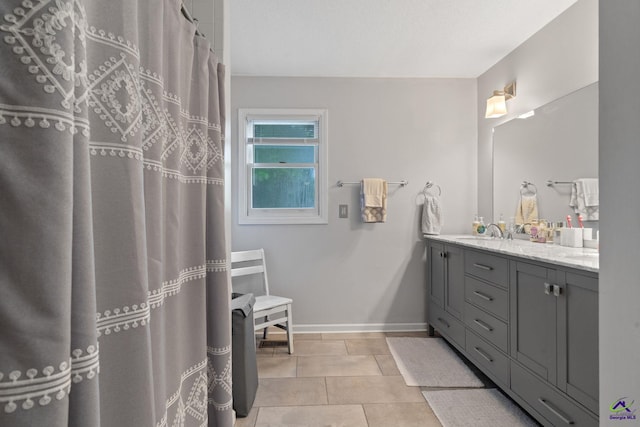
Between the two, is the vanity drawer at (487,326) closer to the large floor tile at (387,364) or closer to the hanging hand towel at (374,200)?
the large floor tile at (387,364)

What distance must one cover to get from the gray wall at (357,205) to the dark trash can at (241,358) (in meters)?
1.24

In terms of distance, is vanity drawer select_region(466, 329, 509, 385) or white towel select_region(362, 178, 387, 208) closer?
vanity drawer select_region(466, 329, 509, 385)

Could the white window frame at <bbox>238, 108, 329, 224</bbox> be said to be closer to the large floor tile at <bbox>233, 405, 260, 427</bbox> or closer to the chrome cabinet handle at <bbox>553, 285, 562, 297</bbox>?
the large floor tile at <bbox>233, 405, 260, 427</bbox>

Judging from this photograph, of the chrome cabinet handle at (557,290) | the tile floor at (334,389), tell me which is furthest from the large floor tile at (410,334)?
the chrome cabinet handle at (557,290)

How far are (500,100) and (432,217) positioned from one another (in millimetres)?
1098

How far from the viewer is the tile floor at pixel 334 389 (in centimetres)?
179

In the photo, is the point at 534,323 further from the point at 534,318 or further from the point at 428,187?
the point at 428,187

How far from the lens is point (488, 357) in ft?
6.70

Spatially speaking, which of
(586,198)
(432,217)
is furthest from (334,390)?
(586,198)

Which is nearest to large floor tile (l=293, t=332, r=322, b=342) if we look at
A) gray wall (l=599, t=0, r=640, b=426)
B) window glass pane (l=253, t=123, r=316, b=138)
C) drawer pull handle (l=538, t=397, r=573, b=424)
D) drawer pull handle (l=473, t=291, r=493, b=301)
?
drawer pull handle (l=473, t=291, r=493, b=301)

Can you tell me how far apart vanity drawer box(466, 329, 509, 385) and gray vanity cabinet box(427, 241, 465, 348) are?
0.12 m

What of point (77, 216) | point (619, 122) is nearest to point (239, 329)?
point (77, 216)

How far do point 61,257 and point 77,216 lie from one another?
0.08 metres

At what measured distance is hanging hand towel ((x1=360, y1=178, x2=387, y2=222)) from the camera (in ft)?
9.71
